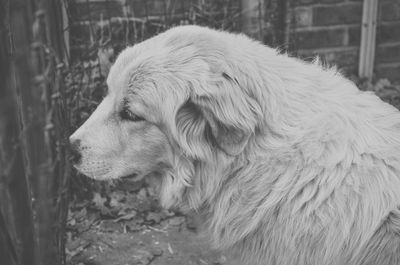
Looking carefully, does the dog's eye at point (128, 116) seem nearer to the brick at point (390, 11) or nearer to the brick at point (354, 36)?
the brick at point (354, 36)

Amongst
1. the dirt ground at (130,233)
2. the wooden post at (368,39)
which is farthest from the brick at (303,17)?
the dirt ground at (130,233)

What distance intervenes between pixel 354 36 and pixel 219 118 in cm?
347

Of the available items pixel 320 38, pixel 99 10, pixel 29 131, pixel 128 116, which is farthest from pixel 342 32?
pixel 29 131

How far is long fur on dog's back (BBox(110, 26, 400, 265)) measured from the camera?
88.5 inches

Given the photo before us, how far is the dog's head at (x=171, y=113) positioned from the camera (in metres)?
2.32

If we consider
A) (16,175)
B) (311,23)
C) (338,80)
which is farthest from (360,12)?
(16,175)

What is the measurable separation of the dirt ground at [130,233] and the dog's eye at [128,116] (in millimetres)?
1301

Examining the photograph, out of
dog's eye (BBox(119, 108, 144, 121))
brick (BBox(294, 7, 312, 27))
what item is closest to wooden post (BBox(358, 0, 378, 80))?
brick (BBox(294, 7, 312, 27))

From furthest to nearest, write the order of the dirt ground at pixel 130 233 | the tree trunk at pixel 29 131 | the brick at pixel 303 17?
the brick at pixel 303 17, the dirt ground at pixel 130 233, the tree trunk at pixel 29 131

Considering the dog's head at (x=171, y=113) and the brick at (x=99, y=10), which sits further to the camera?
the brick at (x=99, y=10)

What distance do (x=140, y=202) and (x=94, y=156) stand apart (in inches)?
61.1

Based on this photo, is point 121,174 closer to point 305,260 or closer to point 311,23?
point 305,260

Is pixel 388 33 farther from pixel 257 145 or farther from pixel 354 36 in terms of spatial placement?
pixel 257 145

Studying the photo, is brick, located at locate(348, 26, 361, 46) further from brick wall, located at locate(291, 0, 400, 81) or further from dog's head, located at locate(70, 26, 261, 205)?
dog's head, located at locate(70, 26, 261, 205)
